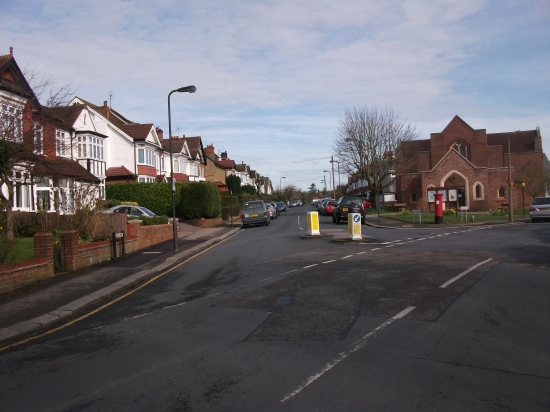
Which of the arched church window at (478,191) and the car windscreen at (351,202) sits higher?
the arched church window at (478,191)

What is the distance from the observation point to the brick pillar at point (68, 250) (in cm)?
1395

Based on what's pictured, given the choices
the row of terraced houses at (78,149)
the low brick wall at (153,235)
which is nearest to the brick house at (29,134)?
A: the row of terraced houses at (78,149)

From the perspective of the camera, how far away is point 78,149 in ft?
117

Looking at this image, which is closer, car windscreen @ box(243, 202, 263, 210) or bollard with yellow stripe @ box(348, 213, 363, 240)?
bollard with yellow stripe @ box(348, 213, 363, 240)

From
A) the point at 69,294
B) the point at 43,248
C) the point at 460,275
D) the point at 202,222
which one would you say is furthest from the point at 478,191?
the point at 69,294

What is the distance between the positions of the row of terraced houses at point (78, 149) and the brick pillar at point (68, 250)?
3.16m

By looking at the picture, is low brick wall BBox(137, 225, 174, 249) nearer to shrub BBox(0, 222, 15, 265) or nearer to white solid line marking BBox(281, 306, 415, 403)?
shrub BBox(0, 222, 15, 265)

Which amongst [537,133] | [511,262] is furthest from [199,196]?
[537,133]

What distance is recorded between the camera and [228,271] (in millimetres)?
13594

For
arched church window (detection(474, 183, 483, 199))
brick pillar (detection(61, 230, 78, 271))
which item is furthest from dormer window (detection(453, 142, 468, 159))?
brick pillar (detection(61, 230, 78, 271))

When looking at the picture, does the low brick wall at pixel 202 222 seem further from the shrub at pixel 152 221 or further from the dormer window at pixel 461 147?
the dormer window at pixel 461 147

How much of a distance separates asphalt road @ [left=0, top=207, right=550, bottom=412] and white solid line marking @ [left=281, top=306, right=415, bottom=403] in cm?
2

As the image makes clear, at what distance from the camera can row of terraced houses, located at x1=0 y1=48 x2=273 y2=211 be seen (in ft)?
54.0

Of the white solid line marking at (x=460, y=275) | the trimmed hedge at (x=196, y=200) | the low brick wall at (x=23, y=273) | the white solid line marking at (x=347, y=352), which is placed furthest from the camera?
the trimmed hedge at (x=196, y=200)
